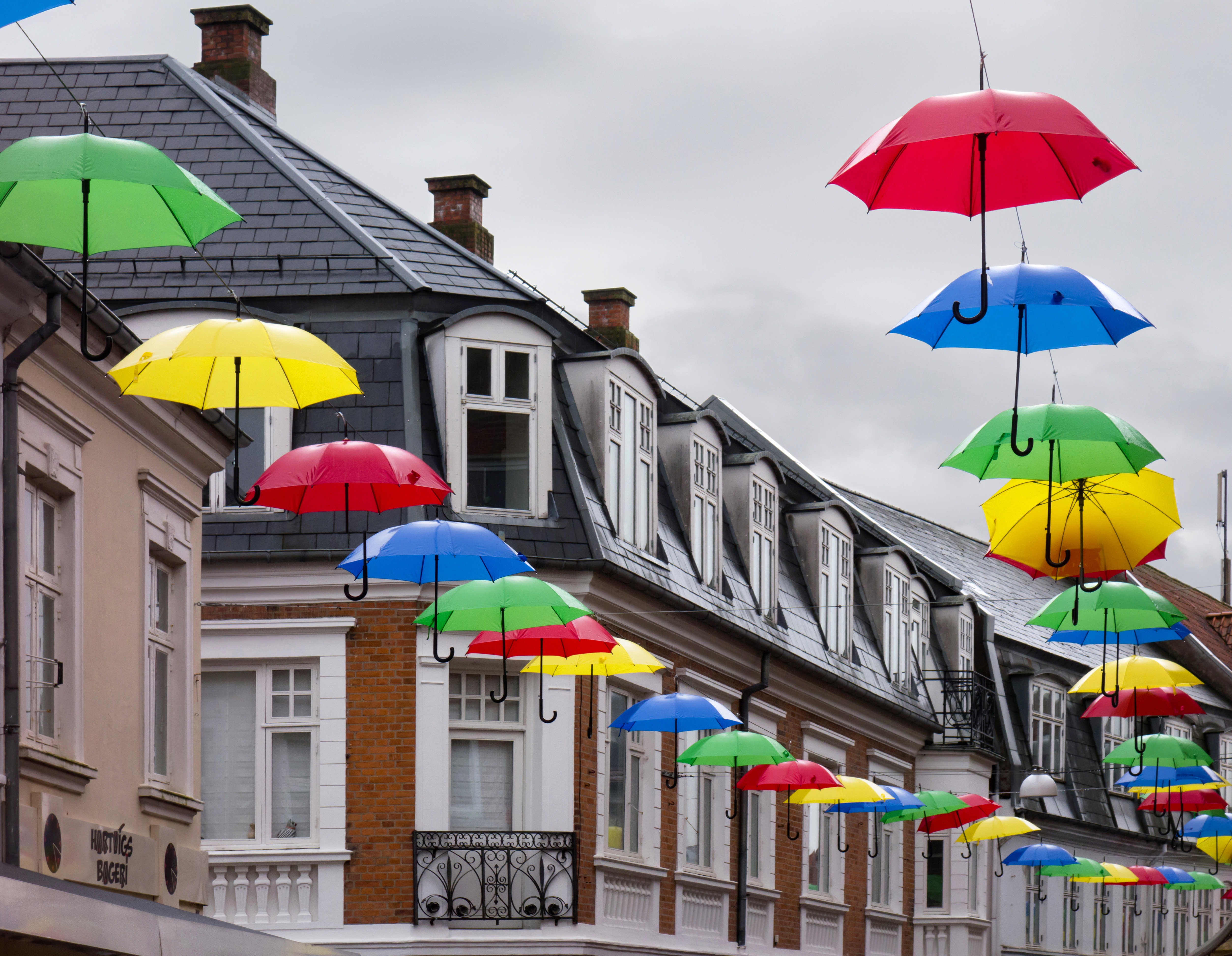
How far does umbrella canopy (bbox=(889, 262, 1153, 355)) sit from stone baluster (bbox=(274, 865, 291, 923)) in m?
9.47

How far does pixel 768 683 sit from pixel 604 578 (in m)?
5.11

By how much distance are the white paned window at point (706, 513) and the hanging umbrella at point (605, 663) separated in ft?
20.2

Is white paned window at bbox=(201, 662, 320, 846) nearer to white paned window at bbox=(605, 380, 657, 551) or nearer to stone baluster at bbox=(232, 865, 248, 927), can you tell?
stone baluster at bbox=(232, 865, 248, 927)

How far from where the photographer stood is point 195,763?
16.2 metres

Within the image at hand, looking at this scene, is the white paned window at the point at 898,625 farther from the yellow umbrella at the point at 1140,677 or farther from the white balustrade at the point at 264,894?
the white balustrade at the point at 264,894

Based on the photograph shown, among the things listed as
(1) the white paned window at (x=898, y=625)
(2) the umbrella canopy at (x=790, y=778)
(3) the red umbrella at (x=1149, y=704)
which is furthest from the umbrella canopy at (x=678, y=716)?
(1) the white paned window at (x=898, y=625)

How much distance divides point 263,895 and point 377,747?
1.73 m

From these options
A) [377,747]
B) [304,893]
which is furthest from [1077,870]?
[304,893]

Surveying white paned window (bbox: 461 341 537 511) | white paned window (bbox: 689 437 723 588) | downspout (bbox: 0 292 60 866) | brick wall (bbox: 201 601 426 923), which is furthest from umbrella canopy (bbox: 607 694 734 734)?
downspout (bbox: 0 292 60 866)

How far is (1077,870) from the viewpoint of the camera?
3030cm

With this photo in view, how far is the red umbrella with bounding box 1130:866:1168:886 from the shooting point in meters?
31.1

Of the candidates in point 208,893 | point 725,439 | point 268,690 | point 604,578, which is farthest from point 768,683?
point 208,893

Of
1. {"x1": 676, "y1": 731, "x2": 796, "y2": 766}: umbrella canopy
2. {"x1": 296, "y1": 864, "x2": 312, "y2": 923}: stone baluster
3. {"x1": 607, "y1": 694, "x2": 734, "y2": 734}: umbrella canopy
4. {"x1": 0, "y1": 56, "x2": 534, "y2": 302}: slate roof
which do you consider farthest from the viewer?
{"x1": 0, "y1": 56, "x2": 534, "y2": 302}: slate roof

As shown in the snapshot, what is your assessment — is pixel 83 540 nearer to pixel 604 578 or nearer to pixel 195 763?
pixel 195 763
